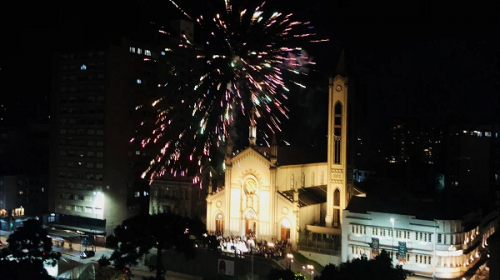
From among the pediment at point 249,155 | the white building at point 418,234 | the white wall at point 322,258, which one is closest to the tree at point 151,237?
the white wall at point 322,258

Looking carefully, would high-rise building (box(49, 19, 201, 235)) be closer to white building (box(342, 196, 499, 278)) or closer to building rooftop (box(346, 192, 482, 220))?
building rooftop (box(346, 192, 482, 220))

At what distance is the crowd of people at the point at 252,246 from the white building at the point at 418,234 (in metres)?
5.78

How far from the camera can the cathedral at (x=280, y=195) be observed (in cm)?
5094

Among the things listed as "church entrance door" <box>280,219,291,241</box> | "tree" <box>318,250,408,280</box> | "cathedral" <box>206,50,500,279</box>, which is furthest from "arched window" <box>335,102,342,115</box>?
"tree" <box>318,250,408,280</box>

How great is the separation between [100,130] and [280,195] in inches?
1118

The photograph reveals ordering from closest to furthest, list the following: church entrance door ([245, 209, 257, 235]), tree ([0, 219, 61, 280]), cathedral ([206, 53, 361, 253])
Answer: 1. tree ([0, 219, 61, 280])
2. cathedral ([206, 53, 361, 253])
3. church entrance door ([245, 209, 257, 235])

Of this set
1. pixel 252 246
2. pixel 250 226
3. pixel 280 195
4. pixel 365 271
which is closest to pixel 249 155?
pixel 280 195

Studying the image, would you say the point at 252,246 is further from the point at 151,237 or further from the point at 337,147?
the point at 337,147

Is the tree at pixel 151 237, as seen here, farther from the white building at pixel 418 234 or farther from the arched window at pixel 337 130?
the arched window at pixel 337 130

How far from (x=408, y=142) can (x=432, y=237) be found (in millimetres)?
77748

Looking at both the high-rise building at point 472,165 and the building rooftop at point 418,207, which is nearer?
the building rooftop at point 418,207

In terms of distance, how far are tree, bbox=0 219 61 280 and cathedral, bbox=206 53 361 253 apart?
65.5ft

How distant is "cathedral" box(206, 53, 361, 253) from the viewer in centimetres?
5094

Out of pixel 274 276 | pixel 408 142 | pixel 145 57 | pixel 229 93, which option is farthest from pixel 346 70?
pixel 408 142
